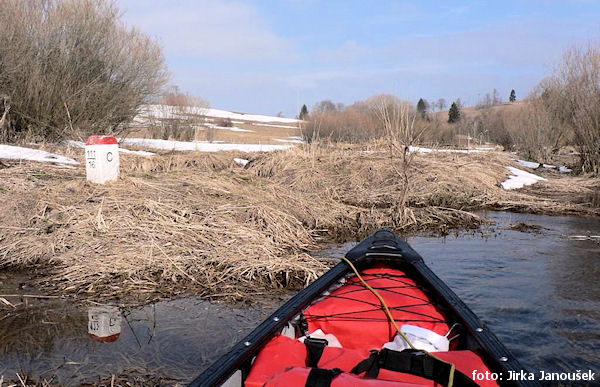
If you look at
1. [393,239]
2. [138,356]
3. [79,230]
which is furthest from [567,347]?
[79,230]

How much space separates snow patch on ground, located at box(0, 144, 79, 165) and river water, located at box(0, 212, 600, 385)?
5282mm

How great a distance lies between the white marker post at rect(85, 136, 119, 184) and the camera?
6746mm

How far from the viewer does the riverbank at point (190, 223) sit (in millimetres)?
4941

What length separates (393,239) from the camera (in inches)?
173

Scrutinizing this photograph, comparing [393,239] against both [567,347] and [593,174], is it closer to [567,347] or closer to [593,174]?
[567,347]

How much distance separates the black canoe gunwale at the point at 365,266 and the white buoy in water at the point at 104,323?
1509 millimetres

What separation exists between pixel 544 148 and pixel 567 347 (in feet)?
57.1

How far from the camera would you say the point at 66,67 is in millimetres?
13586

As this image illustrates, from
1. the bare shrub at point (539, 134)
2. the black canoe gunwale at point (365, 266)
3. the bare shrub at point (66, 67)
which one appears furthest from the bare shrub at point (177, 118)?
the black canoe gunwale at point (365, 266)

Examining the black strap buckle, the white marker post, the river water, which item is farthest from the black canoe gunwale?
the white marker post

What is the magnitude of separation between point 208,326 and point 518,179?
11637 millimetres

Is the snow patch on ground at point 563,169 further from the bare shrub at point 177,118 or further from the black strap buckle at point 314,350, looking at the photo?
the black strap buckle at point 314,350

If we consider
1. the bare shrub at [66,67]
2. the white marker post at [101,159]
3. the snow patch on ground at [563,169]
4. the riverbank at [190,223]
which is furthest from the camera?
the snow patch on ground at [563,169]

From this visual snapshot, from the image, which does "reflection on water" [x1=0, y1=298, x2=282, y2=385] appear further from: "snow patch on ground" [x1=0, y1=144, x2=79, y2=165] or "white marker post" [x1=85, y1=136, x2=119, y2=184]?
"snow patch on ground" [x1=0, y1=144, x2=79, y2=165]
